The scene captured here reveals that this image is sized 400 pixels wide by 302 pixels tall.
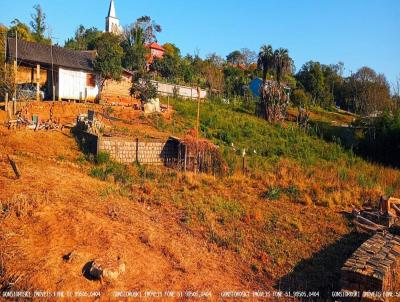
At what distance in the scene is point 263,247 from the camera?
865 cm

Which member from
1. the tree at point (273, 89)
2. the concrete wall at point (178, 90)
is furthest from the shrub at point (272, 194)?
the concrete wall at point (178, 90)

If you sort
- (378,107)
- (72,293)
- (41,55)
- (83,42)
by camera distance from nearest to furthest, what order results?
1. (72,293)
2. (41,55)
3. (378,107)
4. (83,42)

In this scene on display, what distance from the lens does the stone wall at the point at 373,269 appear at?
21.1ft

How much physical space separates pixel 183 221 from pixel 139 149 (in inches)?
261

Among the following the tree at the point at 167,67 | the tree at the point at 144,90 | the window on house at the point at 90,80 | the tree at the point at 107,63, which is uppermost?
the tree at the point at 167,67

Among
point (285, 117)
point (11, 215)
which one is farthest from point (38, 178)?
point (285, 117)

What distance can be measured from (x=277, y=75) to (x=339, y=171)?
22811 millimetres

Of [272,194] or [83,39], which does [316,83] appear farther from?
[272,194]

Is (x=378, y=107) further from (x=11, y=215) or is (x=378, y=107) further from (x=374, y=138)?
(x=11, y=215)

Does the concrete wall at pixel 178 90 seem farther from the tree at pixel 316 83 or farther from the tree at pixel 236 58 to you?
the tree at pixel 236 58

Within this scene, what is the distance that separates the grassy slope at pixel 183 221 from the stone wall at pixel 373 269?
0.69 metres

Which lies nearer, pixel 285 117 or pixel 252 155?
pixel 252 155

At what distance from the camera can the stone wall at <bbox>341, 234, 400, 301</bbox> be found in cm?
643

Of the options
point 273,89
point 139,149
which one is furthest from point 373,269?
point 273,89
